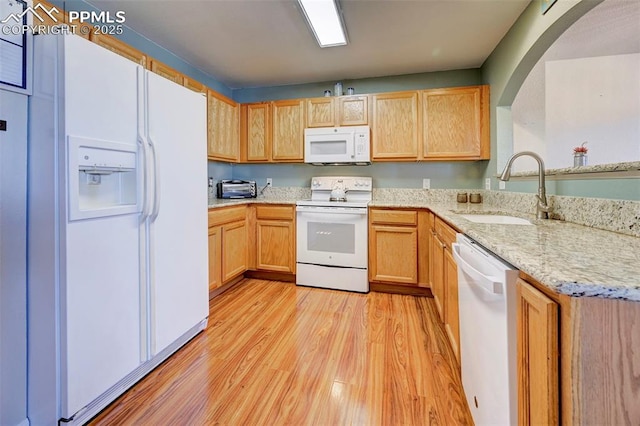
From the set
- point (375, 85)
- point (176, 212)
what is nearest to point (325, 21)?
point (375, 85)

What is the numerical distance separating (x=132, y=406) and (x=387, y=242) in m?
2.24

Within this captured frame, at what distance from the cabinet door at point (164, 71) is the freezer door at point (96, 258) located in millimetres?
1076

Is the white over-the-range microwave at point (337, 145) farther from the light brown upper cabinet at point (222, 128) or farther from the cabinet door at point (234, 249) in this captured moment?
the cabinet door at point (234, 249)

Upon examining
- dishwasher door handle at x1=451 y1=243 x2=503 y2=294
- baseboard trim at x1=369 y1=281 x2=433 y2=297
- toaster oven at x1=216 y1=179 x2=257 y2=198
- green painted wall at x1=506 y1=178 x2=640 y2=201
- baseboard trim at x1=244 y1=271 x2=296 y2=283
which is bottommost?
baseboard trim at x1=369 y1=281 x2=433 y2=297

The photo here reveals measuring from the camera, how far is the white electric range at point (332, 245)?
2910 millimetres

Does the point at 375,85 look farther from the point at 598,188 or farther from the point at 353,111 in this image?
the point at 598,188

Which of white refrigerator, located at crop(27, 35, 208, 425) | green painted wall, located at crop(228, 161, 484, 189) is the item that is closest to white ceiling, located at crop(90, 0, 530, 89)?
white refrigerator, located at crop(27, 35, 208, 425)

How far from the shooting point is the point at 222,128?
10.6 feet

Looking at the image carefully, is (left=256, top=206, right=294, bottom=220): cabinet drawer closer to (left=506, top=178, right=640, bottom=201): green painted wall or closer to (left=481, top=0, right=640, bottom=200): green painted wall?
(left=481, top=0, right=640, bottom=200): green painted wall

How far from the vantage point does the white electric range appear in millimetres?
2910

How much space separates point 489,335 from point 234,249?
2461 mm

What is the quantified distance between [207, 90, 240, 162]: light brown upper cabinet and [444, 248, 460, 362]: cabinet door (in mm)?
2462

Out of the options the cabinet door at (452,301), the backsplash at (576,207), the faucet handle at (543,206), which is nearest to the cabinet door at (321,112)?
the backsplash at (576,207)

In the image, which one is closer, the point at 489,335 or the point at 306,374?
the point at 489,335
